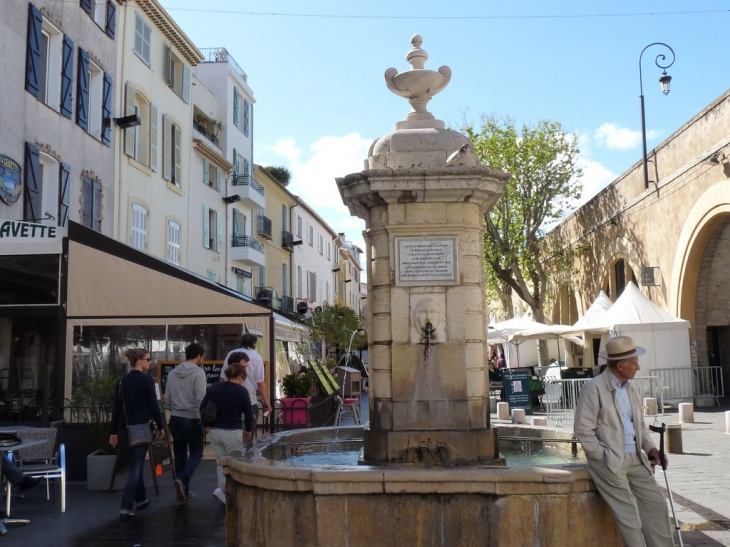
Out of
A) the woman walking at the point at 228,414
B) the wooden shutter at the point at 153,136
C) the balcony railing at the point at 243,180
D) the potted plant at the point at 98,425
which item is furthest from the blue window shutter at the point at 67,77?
the balcony railing at the point at 243,180

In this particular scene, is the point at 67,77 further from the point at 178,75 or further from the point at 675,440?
the point at 675,440

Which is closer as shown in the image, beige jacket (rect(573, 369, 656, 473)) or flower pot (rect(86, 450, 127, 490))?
beige jacket (rect(573, 369, 656, 473))

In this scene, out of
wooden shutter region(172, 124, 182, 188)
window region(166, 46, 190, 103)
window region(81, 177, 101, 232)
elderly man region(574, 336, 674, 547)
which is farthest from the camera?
wooden shutter region(172, 124, 182, 188)

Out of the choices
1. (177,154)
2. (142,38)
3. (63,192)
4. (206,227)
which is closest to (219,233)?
(206,227)

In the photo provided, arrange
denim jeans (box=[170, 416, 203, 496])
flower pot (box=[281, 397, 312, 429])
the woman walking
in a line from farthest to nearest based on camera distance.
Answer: flower pot (box=[281, 397, 312, 429])
denim jeans (box=[170, 416, 203, 496])
the woman walking

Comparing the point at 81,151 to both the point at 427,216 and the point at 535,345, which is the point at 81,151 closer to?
the point at 427,216

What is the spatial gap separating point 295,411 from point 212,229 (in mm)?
17932

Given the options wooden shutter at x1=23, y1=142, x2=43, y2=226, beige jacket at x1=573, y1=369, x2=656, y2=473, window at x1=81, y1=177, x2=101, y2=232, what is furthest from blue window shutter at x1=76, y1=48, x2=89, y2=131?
beige jacket at x1=573, y1=369, x2=656, y2=473

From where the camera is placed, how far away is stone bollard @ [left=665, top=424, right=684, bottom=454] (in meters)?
11.7

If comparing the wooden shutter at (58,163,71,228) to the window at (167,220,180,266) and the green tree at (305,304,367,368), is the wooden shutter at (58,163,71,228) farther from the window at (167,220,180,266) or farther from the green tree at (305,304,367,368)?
the green tree at (305,304,367,368)

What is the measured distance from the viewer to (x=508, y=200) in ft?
91.0

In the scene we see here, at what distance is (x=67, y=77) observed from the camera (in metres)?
18.3

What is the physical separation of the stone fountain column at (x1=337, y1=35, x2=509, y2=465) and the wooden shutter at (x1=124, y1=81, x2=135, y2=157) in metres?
16.4

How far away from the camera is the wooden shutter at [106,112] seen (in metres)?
20.3
